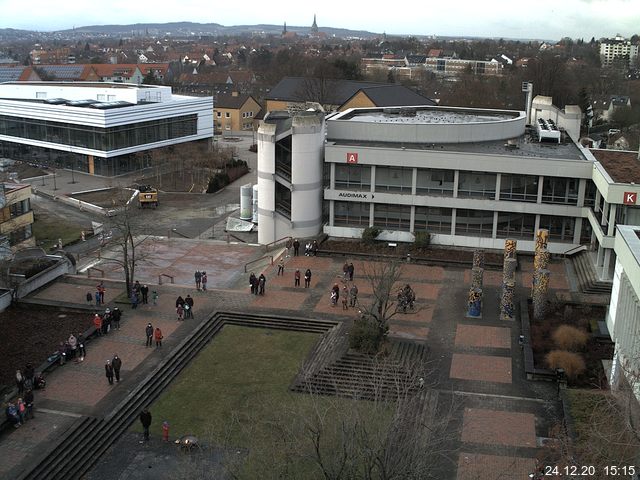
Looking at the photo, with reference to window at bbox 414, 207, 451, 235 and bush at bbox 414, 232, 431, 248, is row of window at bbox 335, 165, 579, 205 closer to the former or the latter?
window at bbox 414, 207, 451, 235

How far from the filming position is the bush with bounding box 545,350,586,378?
1099 inches

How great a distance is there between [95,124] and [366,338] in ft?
152

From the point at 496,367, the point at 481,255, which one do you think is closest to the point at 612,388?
the point at 496,367

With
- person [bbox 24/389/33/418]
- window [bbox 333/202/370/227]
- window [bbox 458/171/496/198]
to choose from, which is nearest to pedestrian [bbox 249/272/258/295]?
window [bbox 333/202/370/227]

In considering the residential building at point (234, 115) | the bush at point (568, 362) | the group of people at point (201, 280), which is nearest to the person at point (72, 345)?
the group of people at point (201, 280)

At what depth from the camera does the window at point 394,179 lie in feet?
148

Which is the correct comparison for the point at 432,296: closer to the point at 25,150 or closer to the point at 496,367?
the point at 496,367

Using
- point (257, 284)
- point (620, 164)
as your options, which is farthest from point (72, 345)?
point (620, 164)

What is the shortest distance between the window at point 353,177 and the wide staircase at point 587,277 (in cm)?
1292

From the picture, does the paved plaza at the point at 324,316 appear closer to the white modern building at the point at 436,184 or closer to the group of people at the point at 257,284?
the group of people at the point at 257,284

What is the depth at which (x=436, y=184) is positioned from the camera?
4488 cm

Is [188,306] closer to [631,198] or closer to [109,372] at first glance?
[109,372]

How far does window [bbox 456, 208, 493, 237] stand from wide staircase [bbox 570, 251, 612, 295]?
519 centimetres

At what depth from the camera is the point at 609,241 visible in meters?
37.0
